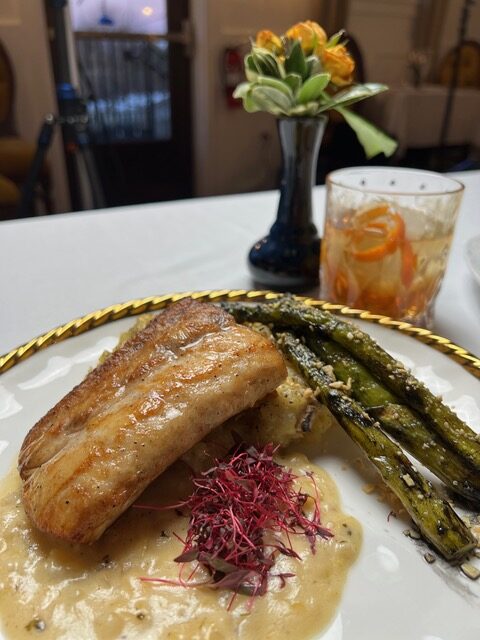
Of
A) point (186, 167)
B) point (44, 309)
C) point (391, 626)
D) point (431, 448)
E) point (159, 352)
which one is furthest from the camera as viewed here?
point (186, 167)

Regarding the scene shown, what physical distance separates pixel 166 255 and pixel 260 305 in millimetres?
1126

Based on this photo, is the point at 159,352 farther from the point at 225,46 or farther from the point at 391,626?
the point at 225,46

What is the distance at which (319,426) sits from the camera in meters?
1.68

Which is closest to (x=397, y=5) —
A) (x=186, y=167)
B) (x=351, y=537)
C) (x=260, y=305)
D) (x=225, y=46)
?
(x=225, y=46)

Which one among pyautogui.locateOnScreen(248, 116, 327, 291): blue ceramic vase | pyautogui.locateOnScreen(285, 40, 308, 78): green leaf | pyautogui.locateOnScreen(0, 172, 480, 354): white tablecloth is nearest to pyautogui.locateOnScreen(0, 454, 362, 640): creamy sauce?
→ pyautogui.locateOnScreen(0, 172, 480, 354): white tablecloth

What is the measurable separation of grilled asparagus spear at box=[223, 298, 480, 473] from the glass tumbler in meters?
0.35

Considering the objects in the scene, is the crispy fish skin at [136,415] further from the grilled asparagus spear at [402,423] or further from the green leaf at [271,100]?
the green leaf at [271,100]

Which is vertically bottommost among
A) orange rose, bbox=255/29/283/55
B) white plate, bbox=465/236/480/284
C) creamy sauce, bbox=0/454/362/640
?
creamy sauce, bbox=0/454/362/640

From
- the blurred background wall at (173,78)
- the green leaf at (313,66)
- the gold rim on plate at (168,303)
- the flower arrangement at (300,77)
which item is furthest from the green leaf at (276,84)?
the blurred background wall at (173,78)

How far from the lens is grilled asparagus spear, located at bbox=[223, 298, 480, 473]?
4.88 ft

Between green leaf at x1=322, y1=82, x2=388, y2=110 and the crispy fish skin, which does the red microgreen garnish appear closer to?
the crispy fish skin

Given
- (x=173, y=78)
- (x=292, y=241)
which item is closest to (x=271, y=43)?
(x=292, y=241)

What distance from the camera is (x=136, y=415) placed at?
1.41m

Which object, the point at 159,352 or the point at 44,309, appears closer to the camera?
the point at 159,352
